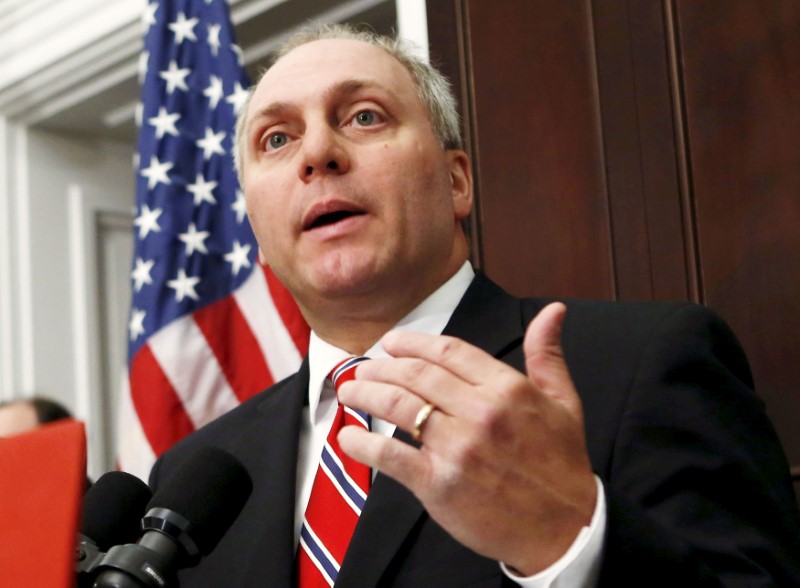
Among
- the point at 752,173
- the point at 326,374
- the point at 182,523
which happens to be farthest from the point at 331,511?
the point at 752,173

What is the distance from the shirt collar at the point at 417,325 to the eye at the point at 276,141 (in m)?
0.33

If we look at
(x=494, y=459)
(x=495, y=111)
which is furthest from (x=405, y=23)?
(x=494, y=459)

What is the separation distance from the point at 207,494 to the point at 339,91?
2.64 ft

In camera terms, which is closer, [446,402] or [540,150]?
[446,402]

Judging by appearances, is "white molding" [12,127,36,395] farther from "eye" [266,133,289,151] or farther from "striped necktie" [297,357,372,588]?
"striped necktie" [297,357,372,588]

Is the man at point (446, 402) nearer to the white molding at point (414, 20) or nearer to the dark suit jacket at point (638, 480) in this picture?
the dark suit jacket at point (638, 480)

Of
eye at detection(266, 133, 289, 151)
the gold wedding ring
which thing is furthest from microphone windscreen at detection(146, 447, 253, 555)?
eye at detection(266, 133, 289, 151)

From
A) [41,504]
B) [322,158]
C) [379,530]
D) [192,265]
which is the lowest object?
[379,530]

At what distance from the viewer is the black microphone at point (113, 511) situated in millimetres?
1102

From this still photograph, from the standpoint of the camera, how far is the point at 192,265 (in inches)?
113

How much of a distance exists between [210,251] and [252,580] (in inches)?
62.9

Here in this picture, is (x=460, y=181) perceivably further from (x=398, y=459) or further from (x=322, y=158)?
(x=398, y=459)

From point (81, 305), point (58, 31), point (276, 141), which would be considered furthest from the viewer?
point (81, 305)

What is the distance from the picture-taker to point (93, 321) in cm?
389
